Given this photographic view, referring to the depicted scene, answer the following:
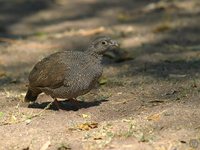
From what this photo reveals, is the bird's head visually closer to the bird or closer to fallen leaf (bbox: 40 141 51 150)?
the bird

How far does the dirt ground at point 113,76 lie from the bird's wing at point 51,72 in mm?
299

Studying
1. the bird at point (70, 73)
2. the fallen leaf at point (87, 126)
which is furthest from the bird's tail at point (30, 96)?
the fallen leaf at point (87, 126)

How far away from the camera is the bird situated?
6789 millimetres

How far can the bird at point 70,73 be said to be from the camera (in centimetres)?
679

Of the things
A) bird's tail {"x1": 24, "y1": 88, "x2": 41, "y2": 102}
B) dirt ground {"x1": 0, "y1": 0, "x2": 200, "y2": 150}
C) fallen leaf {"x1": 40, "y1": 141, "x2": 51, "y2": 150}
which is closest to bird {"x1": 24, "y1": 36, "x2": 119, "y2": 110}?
bird's tail {"x1": 24, "y1": 88, "x2": 41, "y2": 102}

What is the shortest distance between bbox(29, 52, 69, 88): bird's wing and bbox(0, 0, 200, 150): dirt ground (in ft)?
0.98

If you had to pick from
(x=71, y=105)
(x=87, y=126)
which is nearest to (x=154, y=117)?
(x=87, y=126)

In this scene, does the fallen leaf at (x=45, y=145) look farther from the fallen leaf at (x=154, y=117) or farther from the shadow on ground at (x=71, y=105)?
the shadow on ground at (x=71, y=105)

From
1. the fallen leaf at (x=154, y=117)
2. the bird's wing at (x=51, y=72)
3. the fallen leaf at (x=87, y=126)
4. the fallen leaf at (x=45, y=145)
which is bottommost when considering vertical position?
the fallen leaf at (x=45, y=145)

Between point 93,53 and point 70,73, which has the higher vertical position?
point 93,53

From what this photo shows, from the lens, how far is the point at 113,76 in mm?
8812

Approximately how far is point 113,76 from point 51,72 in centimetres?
203

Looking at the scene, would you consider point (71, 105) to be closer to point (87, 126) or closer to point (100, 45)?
point (100, 45)

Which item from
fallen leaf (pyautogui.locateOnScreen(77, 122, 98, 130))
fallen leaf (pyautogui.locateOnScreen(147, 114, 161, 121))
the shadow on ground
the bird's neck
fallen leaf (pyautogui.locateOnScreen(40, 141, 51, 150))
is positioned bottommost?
the shadow on ground
